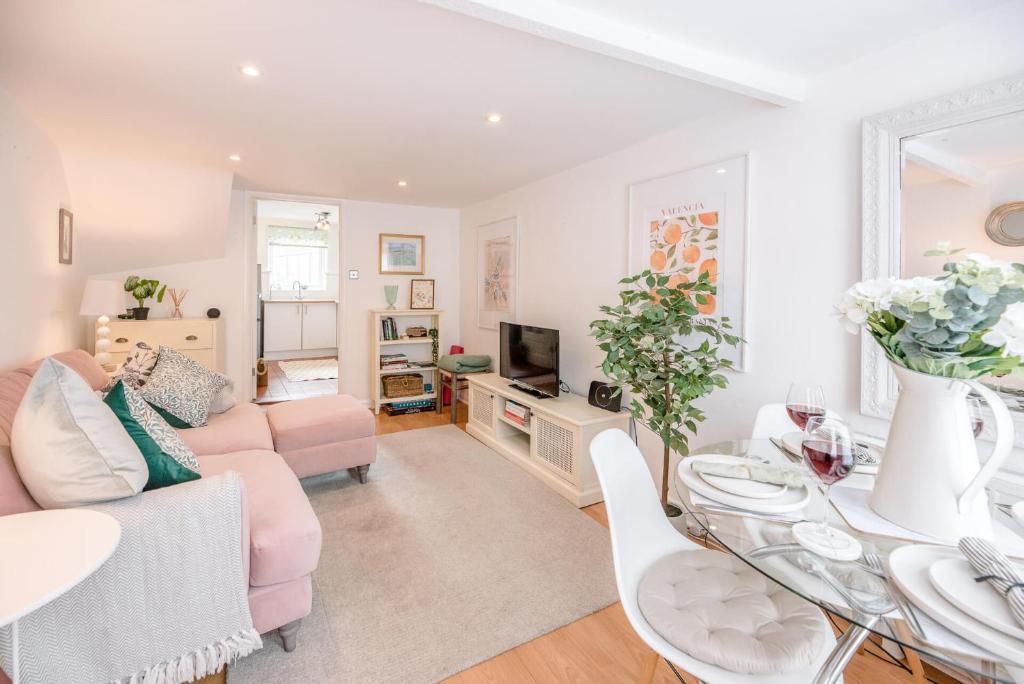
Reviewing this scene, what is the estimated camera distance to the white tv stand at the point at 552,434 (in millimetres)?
2938

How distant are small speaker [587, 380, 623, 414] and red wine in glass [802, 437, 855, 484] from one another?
193 cm

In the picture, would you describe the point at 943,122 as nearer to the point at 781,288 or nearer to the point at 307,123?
the point at 781,288

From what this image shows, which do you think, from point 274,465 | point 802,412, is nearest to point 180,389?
point 274,465

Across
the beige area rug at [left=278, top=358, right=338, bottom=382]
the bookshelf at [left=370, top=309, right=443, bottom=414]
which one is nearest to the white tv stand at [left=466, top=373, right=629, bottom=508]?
the bookshelf at [left=370, top=309, right=443, bottom=414]

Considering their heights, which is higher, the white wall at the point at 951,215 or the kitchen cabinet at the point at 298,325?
the white wall at the point at 951,215

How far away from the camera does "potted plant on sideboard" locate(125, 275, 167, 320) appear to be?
3.98m

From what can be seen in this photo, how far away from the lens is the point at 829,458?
100 cm

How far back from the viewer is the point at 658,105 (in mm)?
2391

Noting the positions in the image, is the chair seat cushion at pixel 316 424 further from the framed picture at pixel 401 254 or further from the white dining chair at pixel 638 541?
the framed picture at pixel 401 254

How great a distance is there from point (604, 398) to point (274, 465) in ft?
6.52

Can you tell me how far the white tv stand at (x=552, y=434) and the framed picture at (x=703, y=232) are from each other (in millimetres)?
964

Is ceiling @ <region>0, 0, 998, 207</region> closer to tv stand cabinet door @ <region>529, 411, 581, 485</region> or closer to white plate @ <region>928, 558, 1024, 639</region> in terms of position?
white plate @ <region>928, 558, 1024, 639</region>

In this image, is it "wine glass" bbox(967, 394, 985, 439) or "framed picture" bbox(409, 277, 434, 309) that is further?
"framed picture" bbox(409, 277, 434, 309)

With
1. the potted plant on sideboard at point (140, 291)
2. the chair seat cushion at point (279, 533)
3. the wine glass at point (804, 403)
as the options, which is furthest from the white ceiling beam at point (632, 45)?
the potted plant on sideboard at point (140, 291)
